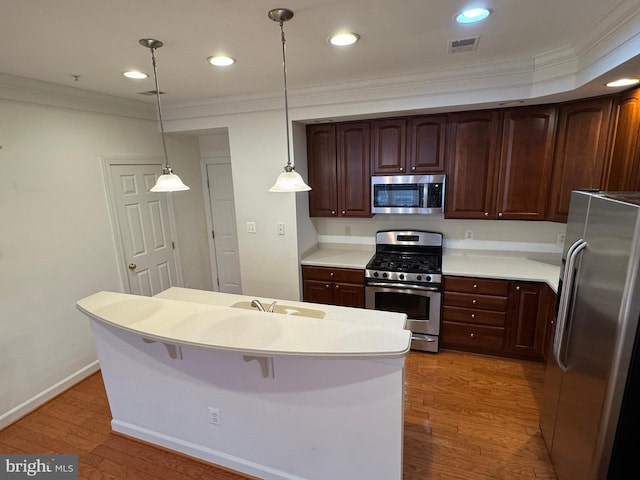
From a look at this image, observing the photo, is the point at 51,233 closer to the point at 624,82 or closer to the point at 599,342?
the point at 599,342

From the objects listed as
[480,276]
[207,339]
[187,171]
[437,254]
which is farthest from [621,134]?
[187,171]

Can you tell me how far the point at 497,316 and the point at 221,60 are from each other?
3118 millimetres

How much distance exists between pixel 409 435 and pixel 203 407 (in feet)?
4.65

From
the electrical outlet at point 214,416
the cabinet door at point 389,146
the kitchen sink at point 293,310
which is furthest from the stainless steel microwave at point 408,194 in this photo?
the electrical outlet at point 214,416

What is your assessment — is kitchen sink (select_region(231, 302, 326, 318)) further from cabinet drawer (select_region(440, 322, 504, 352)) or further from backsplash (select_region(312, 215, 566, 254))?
backsplash (select_region(312, 215, 566, 254))

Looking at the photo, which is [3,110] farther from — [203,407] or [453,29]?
[453,29]

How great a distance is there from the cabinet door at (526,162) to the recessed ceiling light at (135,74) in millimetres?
3044

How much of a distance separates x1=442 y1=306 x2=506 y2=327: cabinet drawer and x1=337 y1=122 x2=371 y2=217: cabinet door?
1.26 meters

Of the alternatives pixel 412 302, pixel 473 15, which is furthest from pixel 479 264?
pixel 473 15

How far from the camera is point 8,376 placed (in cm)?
251

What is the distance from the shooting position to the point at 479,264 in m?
3.24

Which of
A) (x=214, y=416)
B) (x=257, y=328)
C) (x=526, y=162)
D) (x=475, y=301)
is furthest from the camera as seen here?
(x=475, y=301)

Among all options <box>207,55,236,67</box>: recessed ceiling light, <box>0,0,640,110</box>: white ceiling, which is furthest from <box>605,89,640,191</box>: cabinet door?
<box>207,55,236,67</box>: recessed ceiling light

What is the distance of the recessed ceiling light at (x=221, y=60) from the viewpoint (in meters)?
2.18
